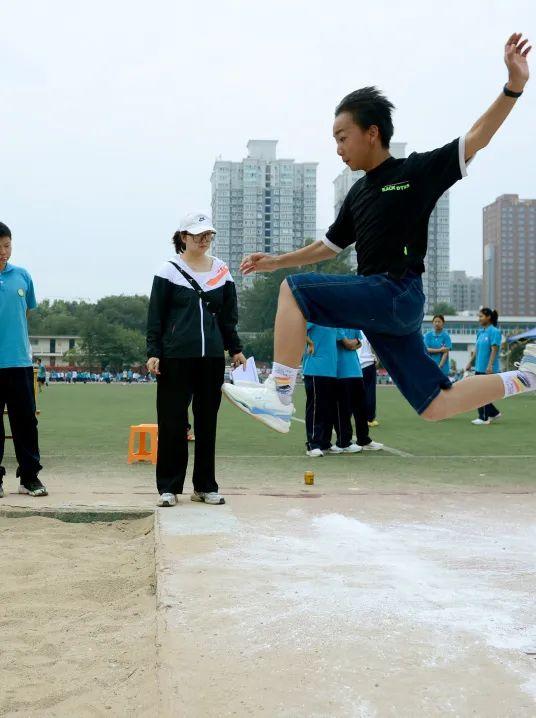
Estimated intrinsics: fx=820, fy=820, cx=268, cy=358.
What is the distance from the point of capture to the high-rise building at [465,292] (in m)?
189

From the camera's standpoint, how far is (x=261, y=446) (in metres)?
10.6

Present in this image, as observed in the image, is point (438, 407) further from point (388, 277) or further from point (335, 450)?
point (335, 450)

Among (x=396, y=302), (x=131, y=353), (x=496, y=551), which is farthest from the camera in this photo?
(x=131, y=353)

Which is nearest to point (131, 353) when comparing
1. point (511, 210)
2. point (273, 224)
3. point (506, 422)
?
point (273, 224)

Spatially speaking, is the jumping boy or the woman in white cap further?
the woman in white cap

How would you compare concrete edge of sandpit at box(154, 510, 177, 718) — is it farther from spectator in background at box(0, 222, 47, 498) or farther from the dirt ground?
spectator in background at box(0, 222, 47, 498)

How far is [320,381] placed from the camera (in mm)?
9750

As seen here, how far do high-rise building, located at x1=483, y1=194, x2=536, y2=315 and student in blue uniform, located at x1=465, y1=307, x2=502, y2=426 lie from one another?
12477 centimetres

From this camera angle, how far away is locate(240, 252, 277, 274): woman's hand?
14.2 ft

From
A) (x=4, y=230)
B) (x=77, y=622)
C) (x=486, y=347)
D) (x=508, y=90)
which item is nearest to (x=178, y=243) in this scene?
(x=4, y=230)

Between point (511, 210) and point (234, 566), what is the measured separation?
140 m

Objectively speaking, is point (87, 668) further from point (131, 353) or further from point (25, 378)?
point (131, 353)

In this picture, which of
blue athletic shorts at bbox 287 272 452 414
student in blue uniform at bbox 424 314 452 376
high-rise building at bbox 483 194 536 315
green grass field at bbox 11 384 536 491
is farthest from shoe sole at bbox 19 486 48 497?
high-rise building at bbox 483 194 536 315

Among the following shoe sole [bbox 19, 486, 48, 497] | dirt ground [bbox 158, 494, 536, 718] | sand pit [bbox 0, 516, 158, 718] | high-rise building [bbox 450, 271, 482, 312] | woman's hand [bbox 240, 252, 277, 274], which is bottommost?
sand pit [bbox 0, 516, 158, 718]
